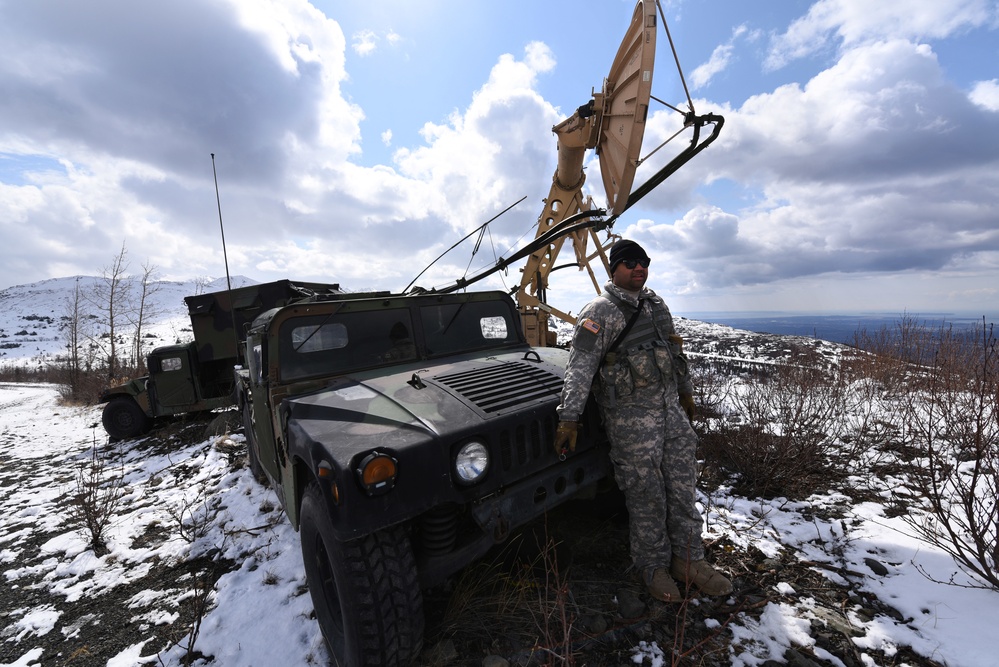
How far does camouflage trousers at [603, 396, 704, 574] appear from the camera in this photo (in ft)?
7.97

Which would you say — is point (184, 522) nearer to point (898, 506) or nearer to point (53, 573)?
point (53, 573)

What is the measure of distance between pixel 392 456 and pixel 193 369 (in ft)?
25.6

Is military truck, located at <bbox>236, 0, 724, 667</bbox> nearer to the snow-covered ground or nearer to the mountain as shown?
the snow-covered ground

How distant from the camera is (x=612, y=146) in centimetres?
524

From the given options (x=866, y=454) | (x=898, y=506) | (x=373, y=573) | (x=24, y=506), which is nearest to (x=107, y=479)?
(x=24, y=506)

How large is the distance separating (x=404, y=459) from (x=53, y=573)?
3865 mm

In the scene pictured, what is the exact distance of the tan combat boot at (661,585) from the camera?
7.82 feet

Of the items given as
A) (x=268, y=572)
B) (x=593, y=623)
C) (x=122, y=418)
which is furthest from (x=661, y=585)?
(x=122, y=418)

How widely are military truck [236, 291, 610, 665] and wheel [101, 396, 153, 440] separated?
22.5 feet

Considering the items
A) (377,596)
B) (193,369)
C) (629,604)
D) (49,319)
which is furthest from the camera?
(49,319)

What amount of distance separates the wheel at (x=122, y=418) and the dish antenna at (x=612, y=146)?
753 cm

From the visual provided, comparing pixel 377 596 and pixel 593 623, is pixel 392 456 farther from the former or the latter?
pixel 593 623

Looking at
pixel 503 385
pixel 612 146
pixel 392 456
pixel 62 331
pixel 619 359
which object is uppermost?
pixel 62 331

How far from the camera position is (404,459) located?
6.12ft
